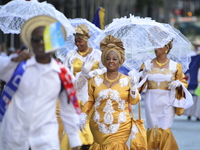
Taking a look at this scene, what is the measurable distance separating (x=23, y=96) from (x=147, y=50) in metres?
4.69

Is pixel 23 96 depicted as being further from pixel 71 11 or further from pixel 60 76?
pixel 71 11

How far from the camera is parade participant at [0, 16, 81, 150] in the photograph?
519 cm

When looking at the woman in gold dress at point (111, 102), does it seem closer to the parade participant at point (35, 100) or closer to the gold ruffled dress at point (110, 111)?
the gold ruffled dress at point (110, 111)

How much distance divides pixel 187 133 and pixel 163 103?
4.40 m

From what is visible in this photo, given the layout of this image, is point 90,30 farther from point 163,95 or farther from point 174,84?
point 174,84

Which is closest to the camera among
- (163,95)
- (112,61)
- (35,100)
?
(35,100)

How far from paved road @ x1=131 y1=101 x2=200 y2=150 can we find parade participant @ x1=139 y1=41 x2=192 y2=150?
1.75 meters

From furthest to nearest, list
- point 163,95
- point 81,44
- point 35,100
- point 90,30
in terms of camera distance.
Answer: point 90,30 → point 81,44 → point 163,95 → point 35,100

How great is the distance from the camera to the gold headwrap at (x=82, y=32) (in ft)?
32.2

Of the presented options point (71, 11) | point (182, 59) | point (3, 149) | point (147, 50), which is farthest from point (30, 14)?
point (71, 11)

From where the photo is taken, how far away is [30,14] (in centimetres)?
880

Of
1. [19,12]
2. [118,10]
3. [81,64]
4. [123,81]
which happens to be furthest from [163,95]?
[118,10]

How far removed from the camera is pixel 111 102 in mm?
7555

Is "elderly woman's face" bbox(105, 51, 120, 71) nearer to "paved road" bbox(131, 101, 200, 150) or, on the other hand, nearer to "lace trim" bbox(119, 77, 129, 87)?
"lace trim" bbox(119, 77, 129, 87)
